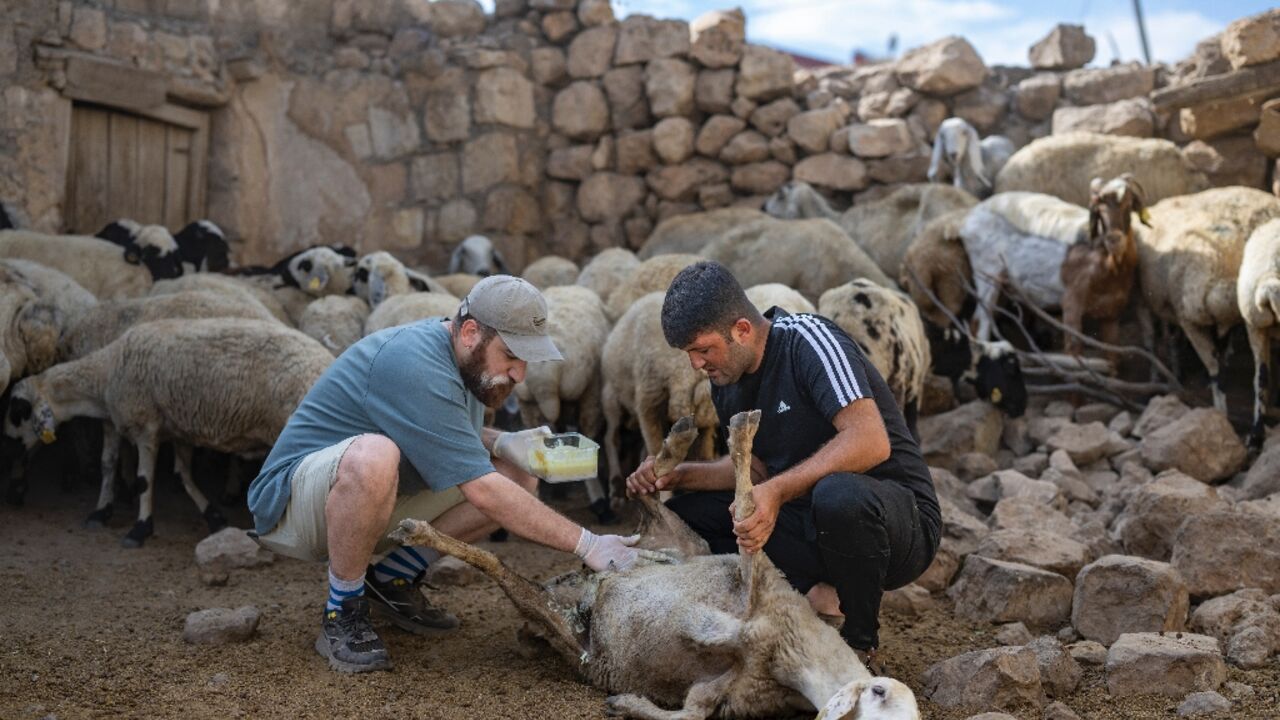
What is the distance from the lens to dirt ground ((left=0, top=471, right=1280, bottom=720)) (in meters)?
3.49

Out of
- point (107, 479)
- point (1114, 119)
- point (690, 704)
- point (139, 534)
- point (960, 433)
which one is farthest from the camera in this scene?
point (1114, 119)

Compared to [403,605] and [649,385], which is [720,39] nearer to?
[649,385]

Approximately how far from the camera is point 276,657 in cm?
401

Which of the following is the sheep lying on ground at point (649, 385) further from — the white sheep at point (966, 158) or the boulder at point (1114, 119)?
the boulder at point (1114, 119)

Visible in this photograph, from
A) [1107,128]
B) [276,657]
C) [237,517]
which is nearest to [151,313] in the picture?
[237,517]

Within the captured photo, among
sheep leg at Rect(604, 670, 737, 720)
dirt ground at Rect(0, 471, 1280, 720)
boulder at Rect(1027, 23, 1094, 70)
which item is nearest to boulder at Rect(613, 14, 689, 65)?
boulder at Rect(1027, 23, 1094, 70)

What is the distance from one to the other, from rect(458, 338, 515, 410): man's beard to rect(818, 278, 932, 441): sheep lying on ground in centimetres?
322

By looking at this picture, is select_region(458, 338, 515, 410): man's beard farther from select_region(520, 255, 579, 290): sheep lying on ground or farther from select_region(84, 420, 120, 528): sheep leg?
select_region(520, 255, 579, 290): sheep lying on ground

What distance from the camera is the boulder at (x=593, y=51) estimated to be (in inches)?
483

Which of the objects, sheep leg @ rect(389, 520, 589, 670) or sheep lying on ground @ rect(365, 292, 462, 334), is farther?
sheep lying on ground @ rect(365, 292, 462, 334)

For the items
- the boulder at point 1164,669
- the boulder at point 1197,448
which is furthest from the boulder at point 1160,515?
the boulder at point 1164,669

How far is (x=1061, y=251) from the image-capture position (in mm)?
8477

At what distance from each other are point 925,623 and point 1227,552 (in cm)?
122

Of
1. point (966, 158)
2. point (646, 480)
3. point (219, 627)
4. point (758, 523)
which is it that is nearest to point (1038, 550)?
point (646, 480)
